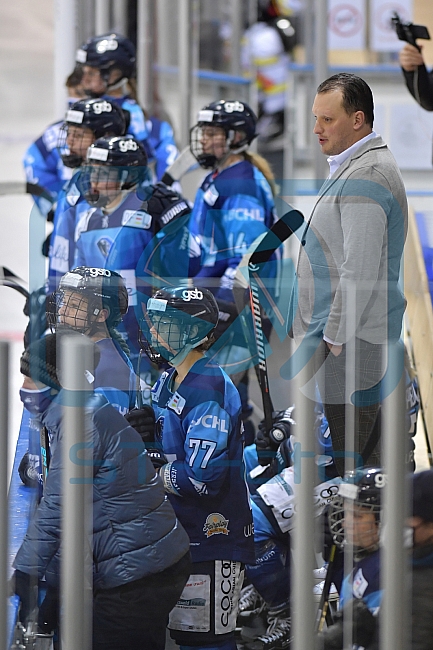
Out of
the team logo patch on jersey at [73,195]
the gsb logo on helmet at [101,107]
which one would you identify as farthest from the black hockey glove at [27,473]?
the gsb logo on helmet at [101,107]

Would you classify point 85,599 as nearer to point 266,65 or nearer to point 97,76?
point 97,76

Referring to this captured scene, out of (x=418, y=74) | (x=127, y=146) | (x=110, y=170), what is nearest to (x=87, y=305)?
(x=110, y=170)

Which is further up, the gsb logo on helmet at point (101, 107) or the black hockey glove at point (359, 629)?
the gsb logo on helmet at point (101, 107)

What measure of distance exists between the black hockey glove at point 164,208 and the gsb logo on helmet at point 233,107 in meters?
0.91

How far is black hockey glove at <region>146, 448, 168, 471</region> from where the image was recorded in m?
2.67

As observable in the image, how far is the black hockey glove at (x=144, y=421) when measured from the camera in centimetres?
265

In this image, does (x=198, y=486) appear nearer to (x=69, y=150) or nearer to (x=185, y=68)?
(x=69, y=150)

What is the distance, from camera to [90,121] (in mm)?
5031

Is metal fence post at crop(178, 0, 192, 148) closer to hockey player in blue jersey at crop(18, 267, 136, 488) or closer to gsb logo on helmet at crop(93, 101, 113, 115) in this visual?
gsb logo on helmet at crop(93, 101, 113, 115)

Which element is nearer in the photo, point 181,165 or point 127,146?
point 127,146

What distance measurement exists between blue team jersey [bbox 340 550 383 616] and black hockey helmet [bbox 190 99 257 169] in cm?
298

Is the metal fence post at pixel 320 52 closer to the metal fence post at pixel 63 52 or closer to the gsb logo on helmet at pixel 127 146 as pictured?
the metal fence post at pixel 63 52

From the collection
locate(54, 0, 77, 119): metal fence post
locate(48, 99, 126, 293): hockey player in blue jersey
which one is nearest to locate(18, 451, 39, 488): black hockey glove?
locate(48, 99, 126, 293): hockey player in blue jersey

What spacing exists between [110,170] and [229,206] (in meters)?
0.49
